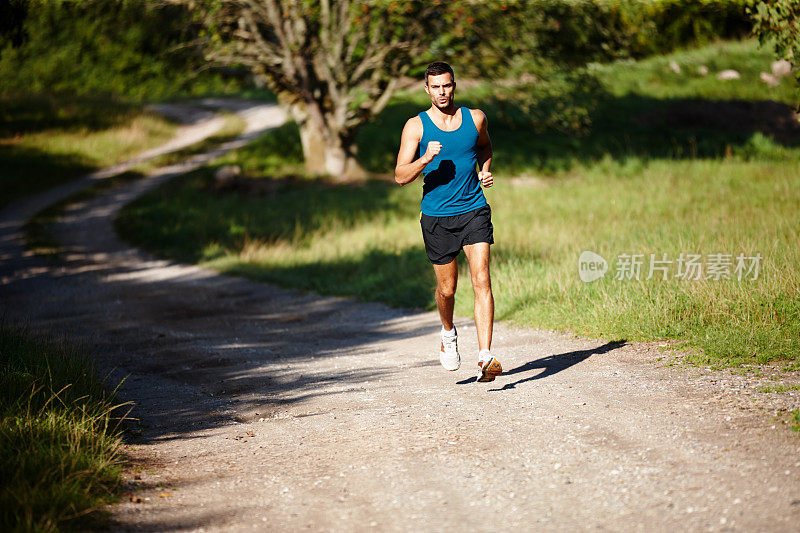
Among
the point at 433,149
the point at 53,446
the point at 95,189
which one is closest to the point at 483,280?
the point at 433,149

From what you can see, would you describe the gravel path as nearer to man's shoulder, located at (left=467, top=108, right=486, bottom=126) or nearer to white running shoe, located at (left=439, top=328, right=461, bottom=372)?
white running shoe, located at (left=439, top=328, right=461, bottom=372)

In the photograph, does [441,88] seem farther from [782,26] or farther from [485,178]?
[782,26]

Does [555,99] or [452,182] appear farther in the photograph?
[555,99]

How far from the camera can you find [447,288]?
5.95 meters

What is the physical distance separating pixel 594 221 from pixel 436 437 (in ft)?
31.8

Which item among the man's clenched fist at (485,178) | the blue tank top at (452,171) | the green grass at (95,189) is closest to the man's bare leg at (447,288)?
the blue tank top at (452,171)

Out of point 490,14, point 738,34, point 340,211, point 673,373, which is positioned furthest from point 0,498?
point 738,34

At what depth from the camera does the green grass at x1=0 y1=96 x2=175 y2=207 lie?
23.5 m

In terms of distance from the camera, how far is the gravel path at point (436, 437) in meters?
3.58

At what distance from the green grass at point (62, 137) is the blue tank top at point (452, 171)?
62.6 feet

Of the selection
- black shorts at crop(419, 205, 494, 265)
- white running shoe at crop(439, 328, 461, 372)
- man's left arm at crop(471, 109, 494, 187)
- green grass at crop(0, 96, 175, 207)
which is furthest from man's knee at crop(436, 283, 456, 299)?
green grass at crop(0, 96, 175, 207)

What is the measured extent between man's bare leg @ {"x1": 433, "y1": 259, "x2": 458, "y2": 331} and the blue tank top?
18.5 inches

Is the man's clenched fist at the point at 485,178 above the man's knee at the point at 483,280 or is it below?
above

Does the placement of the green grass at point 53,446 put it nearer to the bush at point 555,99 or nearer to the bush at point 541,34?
the bush at point 541,34
